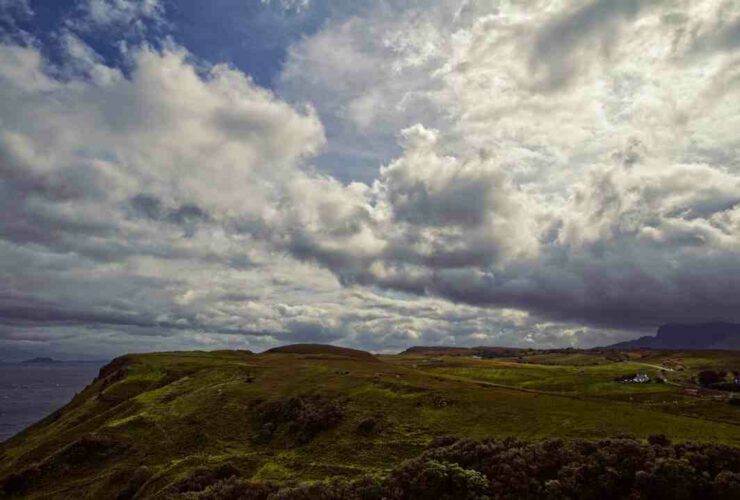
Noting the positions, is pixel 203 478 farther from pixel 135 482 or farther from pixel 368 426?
pixel 368 426

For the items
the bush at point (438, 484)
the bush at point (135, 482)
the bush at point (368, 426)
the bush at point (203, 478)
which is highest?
the bush at point (368, 426)

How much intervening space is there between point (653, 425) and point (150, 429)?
67787 millimetres

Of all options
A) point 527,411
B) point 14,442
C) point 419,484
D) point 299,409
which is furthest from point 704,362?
point 14,442

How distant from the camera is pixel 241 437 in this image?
69062 millimetres

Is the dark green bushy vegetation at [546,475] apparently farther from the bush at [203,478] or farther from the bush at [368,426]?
the bush at [368,426]

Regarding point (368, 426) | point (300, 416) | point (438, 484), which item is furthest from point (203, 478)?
point (438, 484)

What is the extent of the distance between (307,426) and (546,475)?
34.6m

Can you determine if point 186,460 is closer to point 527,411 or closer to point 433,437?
point 433,437

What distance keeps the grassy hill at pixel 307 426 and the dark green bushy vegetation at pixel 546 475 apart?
4.62 m

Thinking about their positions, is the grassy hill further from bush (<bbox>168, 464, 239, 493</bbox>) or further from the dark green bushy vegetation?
the dark green bushy vegetation

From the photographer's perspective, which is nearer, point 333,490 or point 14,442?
point 333,490

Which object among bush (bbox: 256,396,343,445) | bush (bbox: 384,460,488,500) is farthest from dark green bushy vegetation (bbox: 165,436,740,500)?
bush (bbox: 256,396,343,445)

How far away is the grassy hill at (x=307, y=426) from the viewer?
178 ft

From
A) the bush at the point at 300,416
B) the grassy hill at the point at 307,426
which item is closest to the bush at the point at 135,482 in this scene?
the grassy hill at the point at 307,426
